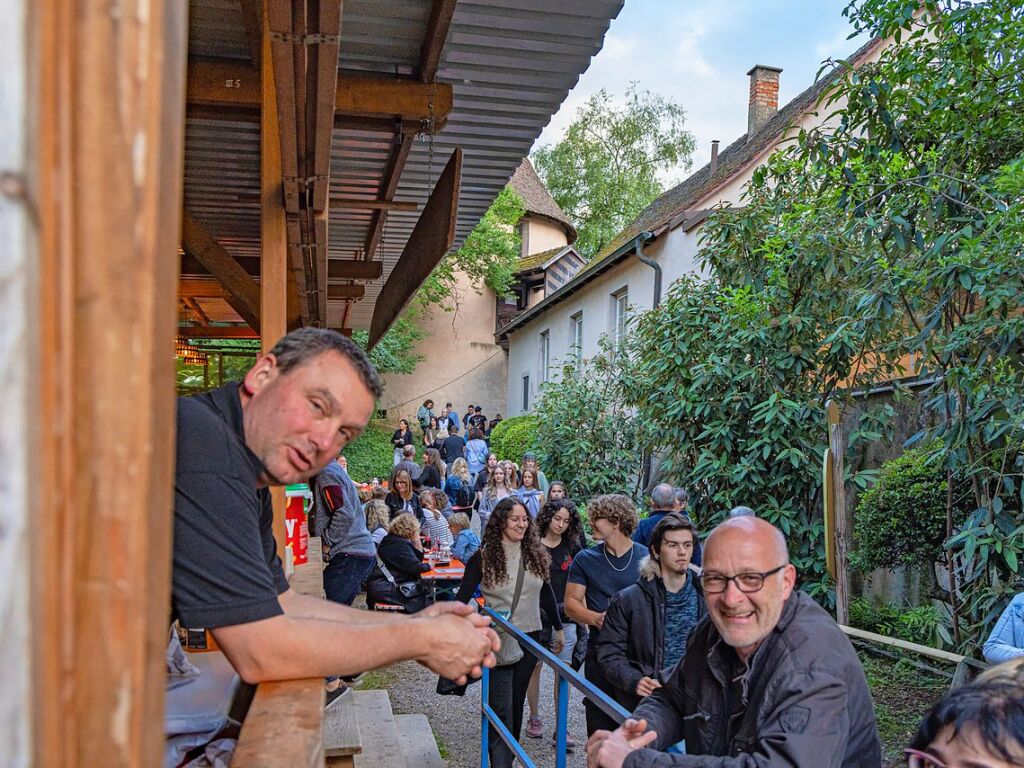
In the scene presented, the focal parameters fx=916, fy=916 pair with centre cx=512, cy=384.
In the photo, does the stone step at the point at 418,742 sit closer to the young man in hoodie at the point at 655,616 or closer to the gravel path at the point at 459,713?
the gravel path at the point at 459,713

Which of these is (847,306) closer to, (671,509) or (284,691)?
(671,509)

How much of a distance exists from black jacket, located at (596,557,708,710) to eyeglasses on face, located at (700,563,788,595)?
2.15 metres

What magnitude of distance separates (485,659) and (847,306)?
738cm

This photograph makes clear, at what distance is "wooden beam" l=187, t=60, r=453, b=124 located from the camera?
4.68 m

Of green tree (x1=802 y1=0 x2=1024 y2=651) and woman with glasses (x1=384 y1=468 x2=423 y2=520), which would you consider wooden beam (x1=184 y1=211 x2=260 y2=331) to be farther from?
woman with glasses (x1=384 y1=468 x2=423 y2=520)

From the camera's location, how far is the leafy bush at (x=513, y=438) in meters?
22.6

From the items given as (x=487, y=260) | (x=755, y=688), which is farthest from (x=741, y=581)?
(x=487, y=260)

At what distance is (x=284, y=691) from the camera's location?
6.86 feet

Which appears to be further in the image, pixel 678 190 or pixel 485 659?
pixel 678 190

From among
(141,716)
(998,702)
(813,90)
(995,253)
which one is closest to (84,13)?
(141,716)

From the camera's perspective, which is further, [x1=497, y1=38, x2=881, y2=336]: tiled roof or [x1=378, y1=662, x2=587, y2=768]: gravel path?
[x1=497, y1=38, x2=881, y2=336]: tiled roof

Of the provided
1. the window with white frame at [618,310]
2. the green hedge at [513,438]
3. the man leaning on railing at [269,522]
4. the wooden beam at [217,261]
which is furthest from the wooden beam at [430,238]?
the green hedge at [513,438]

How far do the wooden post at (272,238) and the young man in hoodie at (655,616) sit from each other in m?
1.81

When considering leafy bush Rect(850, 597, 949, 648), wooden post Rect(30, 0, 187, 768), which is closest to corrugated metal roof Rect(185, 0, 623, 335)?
wooden post Rect(30, 0, 187, 768)
